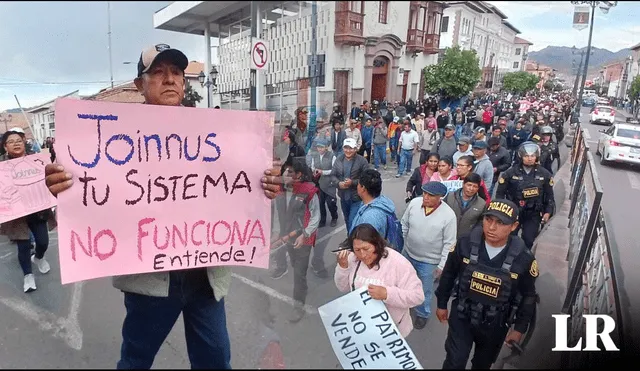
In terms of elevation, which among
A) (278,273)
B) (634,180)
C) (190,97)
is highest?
(190,97)

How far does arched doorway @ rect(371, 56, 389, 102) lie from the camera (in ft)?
5.37

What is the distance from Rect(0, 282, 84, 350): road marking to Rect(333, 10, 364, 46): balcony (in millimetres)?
2582

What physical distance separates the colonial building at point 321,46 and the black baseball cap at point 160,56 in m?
0.10

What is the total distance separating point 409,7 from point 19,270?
4.58m

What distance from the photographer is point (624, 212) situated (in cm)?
752

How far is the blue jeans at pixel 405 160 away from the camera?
9141 millimetres

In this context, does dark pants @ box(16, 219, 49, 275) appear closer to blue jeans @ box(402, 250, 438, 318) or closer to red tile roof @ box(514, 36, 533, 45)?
blue jeans @ box(402, 250, 438, 318)

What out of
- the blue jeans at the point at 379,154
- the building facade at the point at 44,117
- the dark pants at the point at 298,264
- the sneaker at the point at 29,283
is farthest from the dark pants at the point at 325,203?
the blue jeans at the point at 379,154

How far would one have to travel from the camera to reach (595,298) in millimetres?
2732

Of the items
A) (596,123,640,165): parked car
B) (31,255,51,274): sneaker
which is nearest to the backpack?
(31,255,51,274): sneaker

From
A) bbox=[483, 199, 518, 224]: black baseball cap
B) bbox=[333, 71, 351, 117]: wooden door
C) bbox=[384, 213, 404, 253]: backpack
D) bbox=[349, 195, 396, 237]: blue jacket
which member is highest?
bbox=[333, 71, 351, 117]: wooden door

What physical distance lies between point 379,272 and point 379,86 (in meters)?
0.99

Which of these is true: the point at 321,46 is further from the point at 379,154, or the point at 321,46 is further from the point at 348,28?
the point at 379,154

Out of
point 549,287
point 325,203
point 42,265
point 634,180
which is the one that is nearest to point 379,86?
point 549,287
